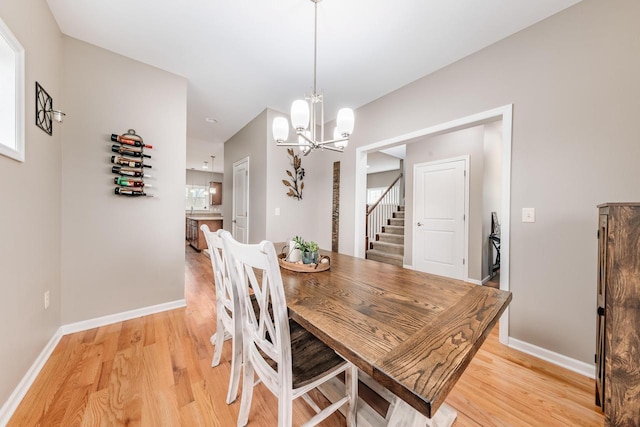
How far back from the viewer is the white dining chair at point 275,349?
89cm

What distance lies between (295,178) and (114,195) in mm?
2159

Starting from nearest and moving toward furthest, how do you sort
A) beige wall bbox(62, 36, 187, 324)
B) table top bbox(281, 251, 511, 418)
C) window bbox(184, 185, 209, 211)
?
table top bbox(281, 251, 511, 418)
beige wall bbox(62, 36, 187, 324)
window bbox(184, 185, 209, 211)

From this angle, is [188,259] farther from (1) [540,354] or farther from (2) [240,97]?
(1) [540,354]

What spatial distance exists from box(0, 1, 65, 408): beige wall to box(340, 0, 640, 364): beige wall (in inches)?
132

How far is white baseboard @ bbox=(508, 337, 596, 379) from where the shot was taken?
5.26ft

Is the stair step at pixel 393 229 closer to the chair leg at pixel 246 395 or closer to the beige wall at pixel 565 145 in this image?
the beige wall at pixel 565 145

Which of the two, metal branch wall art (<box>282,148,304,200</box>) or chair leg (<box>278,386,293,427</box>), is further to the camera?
metal branch wall art (<box>282,148,304,200</box>)

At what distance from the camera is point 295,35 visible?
2.00 metres

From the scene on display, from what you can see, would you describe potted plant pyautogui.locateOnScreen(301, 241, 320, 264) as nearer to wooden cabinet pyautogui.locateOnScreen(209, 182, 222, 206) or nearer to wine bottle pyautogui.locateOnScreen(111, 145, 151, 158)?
wine bottle pyautogui.locateOnScreen(111, 145, 151, 158)

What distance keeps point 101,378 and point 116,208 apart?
57.5 inches

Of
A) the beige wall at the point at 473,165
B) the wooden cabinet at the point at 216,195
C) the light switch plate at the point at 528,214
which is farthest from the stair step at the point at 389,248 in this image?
the wooden cabinet at the point at 216,195

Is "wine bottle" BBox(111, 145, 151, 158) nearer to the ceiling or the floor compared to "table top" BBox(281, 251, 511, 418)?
nearer to the ceiling

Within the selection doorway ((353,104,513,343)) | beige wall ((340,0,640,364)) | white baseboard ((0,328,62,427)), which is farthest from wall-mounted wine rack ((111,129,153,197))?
beige wall ((340,0,640,364))

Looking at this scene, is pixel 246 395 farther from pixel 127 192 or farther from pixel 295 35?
pixel 295 35
